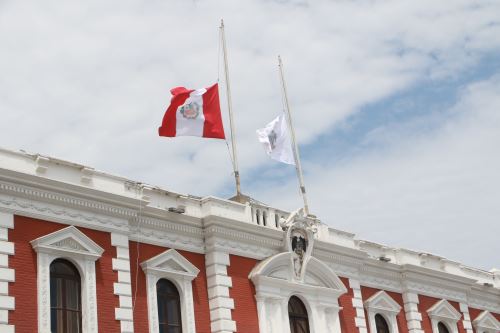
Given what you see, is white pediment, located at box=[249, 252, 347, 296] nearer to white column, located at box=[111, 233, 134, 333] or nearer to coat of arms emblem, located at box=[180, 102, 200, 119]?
white column, located at box=[111, 233, 134, 333]

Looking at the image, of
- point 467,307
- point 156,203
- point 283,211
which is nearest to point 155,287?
point 156,203

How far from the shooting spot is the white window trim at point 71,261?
21.4 m

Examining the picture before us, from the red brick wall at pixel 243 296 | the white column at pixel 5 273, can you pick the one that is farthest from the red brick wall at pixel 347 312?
the white column at pixel 5 273

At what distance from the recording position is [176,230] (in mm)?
25906

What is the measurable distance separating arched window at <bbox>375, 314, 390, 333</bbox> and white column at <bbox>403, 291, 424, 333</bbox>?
1193 millimetres

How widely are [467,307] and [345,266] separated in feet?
29.0

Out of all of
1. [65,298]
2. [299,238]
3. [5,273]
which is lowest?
[65,298]

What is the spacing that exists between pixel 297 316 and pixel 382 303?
5.57m

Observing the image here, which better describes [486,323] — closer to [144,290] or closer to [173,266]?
[173,266]

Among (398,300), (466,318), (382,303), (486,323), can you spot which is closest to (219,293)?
(382,303)

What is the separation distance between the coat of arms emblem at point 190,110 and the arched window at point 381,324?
11.0m

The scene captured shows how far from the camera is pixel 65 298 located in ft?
72.8

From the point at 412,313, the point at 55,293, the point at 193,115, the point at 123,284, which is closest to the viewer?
the point at 55,293

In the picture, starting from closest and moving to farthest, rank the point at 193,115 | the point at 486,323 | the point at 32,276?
1. the point at 32,276
2. the point at 193,115
3. the point at 486,323
